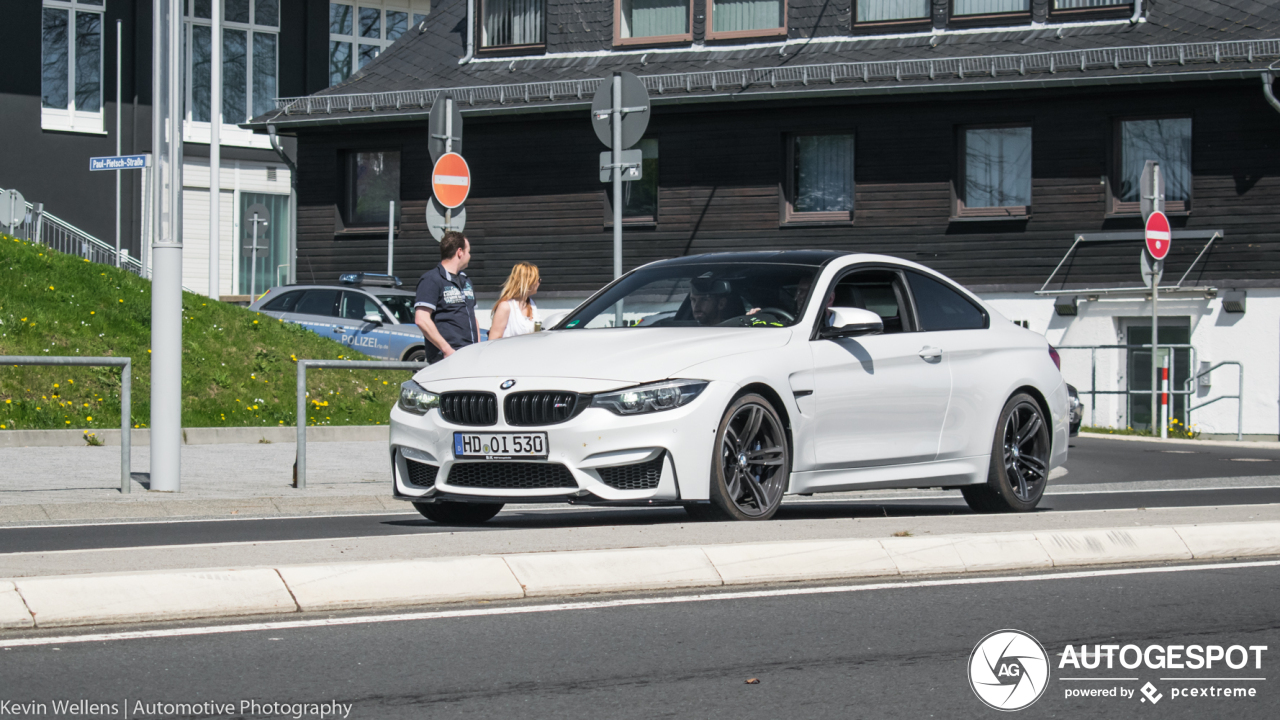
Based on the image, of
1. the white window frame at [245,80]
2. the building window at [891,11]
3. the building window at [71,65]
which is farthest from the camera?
the white window frame at [245,80]

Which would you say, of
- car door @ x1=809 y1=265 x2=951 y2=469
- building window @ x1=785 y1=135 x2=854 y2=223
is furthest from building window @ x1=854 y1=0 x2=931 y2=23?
car door @ x1=809 y1=265 x2=951 y2=469

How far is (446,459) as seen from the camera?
8789 mm

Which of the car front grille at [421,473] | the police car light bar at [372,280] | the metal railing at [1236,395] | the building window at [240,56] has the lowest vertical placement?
the metal railing at [1236,395]

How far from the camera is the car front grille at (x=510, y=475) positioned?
27.7 feet

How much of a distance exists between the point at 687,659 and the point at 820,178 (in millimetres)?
24140

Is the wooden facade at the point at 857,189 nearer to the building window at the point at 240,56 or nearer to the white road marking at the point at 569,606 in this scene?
the building window at the point at 240,56

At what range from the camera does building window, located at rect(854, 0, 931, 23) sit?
92.5 feet

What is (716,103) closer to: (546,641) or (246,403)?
(246,403)

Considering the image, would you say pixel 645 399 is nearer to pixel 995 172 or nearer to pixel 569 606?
pixel 569 606

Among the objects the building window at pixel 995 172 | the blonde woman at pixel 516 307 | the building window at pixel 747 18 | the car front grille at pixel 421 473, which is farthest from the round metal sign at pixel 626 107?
the building window at pixel 747 18

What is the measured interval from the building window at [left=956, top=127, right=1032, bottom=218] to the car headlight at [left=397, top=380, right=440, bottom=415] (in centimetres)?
1986

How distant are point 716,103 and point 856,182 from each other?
9.07 ft

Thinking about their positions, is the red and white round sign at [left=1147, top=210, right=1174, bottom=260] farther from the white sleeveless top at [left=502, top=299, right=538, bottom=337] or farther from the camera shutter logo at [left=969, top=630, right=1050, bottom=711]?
the camera shutter logo at [left=969, top=630, right=1050, bottom=711]

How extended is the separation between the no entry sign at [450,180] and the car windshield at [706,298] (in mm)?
4875
